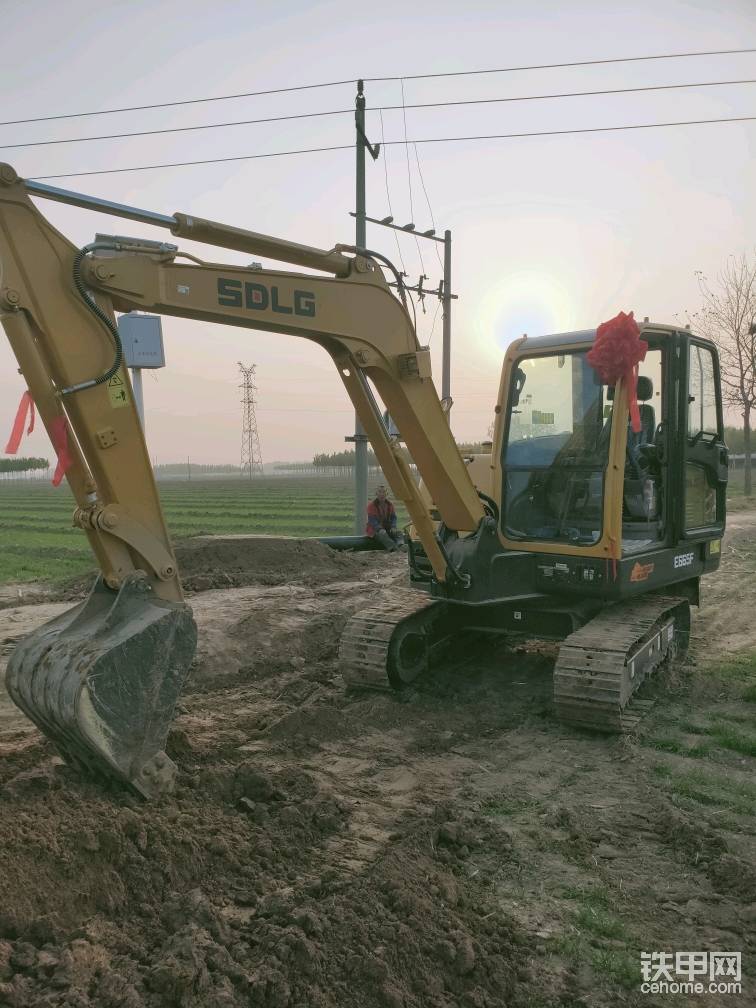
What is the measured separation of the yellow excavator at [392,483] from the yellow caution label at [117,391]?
11 mm

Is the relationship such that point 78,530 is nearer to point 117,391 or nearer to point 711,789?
point 117,391

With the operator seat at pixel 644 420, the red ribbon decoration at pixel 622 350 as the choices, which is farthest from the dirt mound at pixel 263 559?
the red ribbon decoration at pixel 622 350

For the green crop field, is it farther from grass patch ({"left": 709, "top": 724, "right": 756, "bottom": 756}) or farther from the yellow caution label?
grass patch ({"left": 709, "top": 724, "right": 756, "bottom": 756})

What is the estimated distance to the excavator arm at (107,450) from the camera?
3992 mm

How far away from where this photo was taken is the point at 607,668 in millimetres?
5684

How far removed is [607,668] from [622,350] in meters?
2.38

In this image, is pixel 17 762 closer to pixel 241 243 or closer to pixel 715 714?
pixel 241 243

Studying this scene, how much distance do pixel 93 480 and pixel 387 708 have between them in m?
3.14

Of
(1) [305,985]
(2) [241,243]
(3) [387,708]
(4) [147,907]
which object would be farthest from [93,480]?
(3) [387,708]

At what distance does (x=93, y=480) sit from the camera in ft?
14.3

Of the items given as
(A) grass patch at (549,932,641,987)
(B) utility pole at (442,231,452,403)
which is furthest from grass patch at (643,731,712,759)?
(B) utility pole at (442,231,452,403)

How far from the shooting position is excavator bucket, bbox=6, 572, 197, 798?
390 cm

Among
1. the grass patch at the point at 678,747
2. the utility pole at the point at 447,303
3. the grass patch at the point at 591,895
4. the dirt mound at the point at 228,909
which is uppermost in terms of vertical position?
the utility pole at the point at 447,303

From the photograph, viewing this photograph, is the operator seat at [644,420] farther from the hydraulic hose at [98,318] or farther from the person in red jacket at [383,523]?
the person in red jacket at [383,523]
